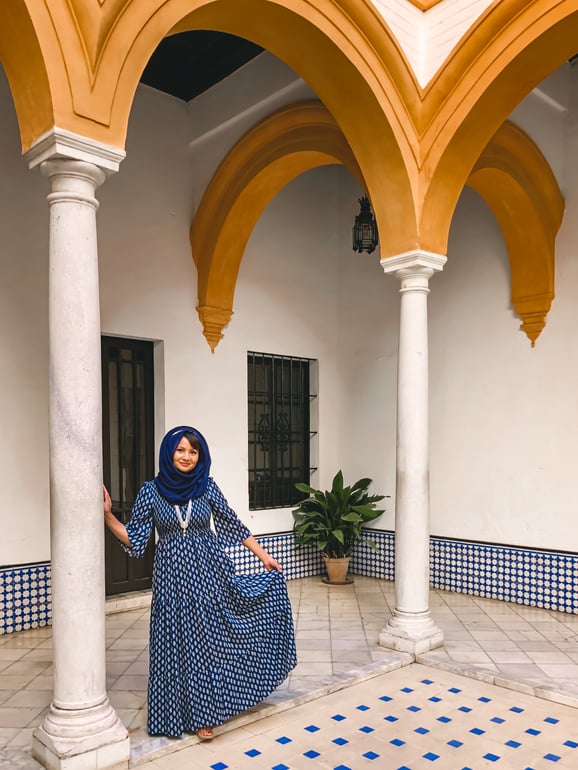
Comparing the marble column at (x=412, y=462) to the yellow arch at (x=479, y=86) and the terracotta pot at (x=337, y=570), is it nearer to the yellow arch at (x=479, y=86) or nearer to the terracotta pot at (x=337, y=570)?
the yellow arch at (x=479, y=86)

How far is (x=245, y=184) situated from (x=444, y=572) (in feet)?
14.8

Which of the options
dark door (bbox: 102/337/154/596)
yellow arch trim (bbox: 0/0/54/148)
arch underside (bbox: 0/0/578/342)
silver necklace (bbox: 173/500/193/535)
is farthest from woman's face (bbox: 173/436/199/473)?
dark door (bbox: 102/337/154/596)

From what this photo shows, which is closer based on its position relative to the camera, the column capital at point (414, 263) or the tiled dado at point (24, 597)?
the column capital at point (414, 263)

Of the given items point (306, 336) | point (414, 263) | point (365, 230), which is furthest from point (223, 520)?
point (306, 336)

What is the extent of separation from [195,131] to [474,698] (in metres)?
5.76

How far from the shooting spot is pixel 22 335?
580 cm

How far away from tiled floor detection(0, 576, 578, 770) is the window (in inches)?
73.3

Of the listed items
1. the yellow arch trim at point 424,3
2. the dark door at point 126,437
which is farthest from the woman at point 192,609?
the yellow arch trim at point 424,3

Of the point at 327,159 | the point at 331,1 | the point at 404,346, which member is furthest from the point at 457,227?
the point at 331,1

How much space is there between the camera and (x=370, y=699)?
4.43 meters

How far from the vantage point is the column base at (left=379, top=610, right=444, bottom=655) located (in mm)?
5199

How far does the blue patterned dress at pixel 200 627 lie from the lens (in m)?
3.72

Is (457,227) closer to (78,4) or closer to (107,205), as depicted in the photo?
(107,205)

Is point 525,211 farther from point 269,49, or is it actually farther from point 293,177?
point 269,49
